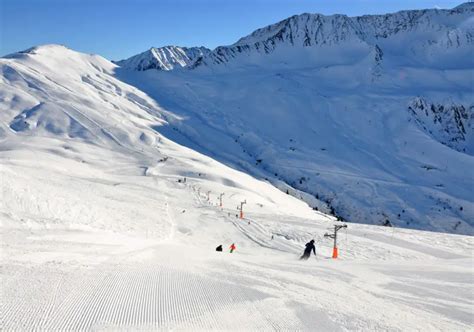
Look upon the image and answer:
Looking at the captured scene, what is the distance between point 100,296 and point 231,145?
128 meters

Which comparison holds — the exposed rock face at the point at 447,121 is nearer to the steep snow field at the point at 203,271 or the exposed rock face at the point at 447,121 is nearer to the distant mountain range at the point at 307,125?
the distant mountain range at the point at 307,125

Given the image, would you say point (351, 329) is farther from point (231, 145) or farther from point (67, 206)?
point (231, 145)

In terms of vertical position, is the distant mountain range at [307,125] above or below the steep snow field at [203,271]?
above

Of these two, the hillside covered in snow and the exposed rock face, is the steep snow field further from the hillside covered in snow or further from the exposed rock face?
the exposed rock face

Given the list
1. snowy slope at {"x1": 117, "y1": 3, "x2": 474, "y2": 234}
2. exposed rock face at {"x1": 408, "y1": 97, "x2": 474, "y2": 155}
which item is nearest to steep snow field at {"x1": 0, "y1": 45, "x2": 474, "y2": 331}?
snowy slope at {"x1": 117, "y1": 3, "x2": 474, "y2": 234}

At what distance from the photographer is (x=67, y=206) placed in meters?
26.6

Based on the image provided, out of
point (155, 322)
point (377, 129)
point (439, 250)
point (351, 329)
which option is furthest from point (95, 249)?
point (377, 129)

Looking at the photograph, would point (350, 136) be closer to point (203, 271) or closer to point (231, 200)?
point (231, 200)

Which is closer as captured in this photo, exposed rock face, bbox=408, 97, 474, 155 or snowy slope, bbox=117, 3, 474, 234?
snowy slope, bbox=117, 3, 474, 234

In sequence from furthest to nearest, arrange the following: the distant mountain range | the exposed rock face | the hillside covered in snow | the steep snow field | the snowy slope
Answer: the exposed rock face
the distant mountain range
the snowy slope
the hillside covered in snow
the steep snow field

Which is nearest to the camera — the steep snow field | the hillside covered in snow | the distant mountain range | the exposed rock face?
the steep snow field

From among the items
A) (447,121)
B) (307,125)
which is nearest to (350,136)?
(307,125)

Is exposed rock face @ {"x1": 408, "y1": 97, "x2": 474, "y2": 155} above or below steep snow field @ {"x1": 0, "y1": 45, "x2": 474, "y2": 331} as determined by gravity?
above

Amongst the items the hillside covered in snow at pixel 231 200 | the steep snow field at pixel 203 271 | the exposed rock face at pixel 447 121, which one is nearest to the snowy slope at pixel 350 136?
the exposed rock face at pixel 447 121
